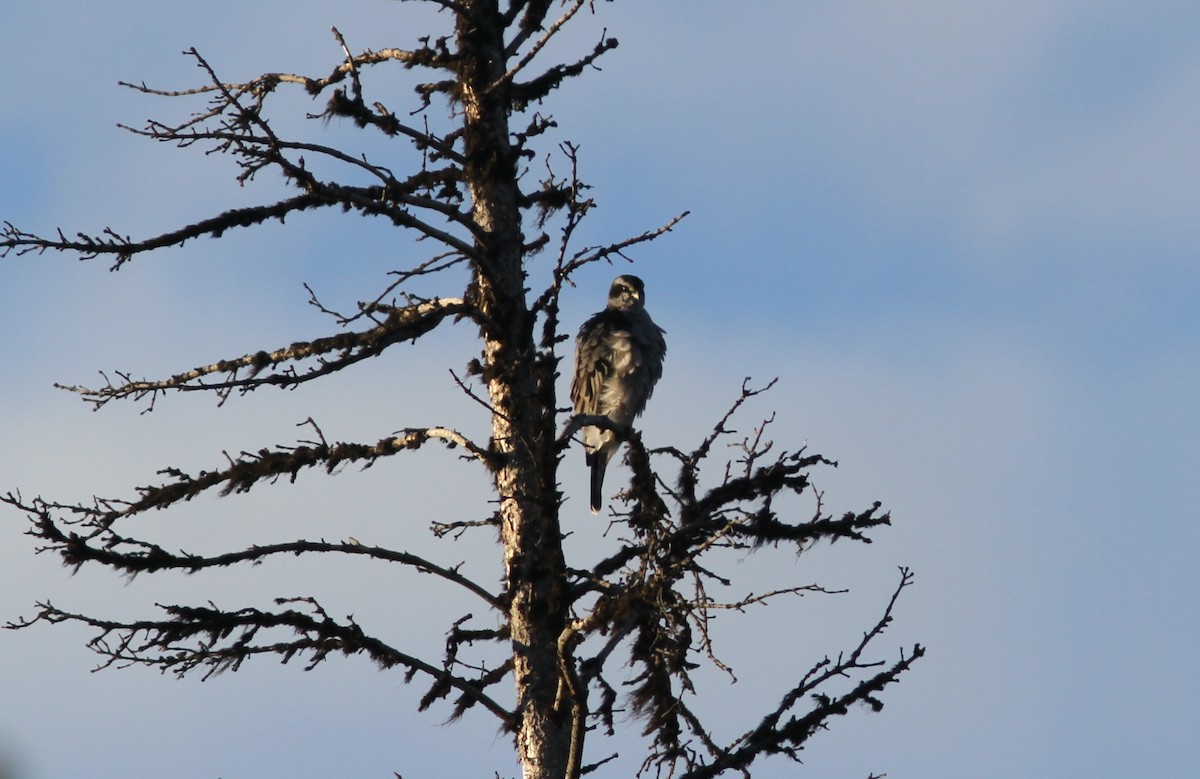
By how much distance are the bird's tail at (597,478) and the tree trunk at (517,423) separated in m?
4.03

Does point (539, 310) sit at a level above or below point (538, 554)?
above

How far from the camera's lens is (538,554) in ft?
32.4

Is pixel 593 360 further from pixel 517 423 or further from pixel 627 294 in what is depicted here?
pixel 517 423

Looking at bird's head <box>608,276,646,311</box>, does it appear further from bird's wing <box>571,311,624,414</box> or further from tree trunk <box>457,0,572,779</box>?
tree trunk <box>457,0,572,779</box>

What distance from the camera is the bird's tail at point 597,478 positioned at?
14.1 meters

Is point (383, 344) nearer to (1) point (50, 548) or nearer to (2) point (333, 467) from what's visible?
(2) point (333, 467)

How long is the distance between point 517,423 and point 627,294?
16.1 feet

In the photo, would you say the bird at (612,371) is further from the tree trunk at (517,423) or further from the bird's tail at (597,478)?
the tree trunk at (517,423)

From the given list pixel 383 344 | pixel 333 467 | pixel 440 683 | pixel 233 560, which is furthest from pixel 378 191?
pixel 440 683

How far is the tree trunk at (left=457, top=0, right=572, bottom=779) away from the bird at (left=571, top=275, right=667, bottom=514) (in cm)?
358

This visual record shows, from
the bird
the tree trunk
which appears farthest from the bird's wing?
the tree trunk

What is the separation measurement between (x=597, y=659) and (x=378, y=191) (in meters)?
3.17

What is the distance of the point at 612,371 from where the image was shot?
13953 millimetres

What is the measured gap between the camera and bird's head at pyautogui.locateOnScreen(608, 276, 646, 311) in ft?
48.2
